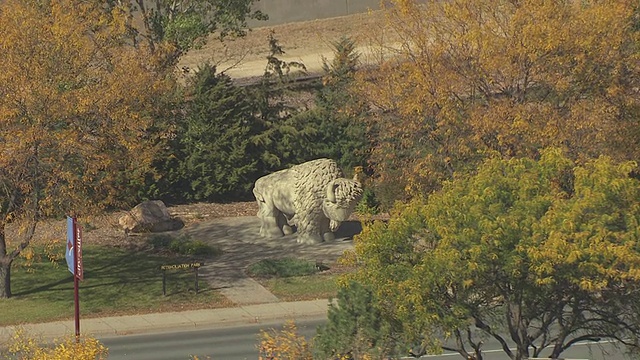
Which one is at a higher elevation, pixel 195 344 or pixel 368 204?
pixel 368 204

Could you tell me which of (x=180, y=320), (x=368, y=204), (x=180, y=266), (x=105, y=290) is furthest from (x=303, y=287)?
(x=368, y=204)

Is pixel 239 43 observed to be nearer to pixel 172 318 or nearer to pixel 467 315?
pixel 172 318

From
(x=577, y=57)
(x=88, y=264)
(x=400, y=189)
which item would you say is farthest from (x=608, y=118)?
(x=88, y=264)

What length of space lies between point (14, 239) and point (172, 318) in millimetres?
10165

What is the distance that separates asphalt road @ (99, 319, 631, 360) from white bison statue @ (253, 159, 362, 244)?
6.58 metres

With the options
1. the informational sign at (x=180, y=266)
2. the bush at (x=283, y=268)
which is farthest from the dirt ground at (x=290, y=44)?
the informational sign at (x=180, y=266)

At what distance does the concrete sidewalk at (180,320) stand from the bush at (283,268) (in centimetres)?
271

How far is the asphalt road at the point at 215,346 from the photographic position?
27.8 metres

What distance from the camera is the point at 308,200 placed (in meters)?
39.0

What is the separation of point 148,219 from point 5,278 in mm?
9131

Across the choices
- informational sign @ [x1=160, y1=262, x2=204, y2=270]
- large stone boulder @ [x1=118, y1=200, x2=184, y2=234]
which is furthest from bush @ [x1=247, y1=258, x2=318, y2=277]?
large stone boulder @ [x1=118, y1=200, x2=184, y2=234]

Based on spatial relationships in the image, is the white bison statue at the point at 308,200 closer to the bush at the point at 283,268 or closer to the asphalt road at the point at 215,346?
the bush at the point at 283,268

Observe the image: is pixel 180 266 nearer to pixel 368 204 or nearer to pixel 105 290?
pixel 105 290

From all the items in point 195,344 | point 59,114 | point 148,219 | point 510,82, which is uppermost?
point 59,114
